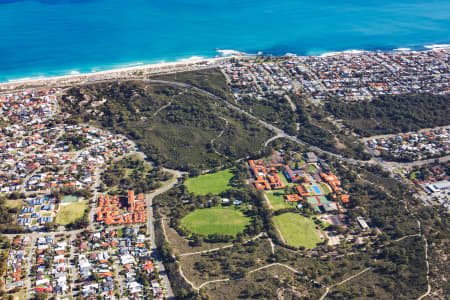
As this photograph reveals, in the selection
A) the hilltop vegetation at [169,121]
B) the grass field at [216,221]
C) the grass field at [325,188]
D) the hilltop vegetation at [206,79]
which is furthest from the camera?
the hilltop vegetation at [206,79]

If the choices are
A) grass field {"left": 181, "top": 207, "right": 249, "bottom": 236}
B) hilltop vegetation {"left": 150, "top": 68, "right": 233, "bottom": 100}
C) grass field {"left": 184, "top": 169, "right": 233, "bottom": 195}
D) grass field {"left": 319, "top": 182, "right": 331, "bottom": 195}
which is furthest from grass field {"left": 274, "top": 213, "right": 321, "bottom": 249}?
hilltop vegetation {"left": 150, "top": 68, "right": 233, "bottom": 100}

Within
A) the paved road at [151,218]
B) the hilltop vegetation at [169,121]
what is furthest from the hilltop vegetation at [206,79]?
the paved road at [151,218]

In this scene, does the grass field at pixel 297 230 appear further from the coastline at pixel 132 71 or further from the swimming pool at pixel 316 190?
the coastline at pixel 132 71

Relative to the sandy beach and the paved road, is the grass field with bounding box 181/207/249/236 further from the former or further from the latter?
the sandy beach

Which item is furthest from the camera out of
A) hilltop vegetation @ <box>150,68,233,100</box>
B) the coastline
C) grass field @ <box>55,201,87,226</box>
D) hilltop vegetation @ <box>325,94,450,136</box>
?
hilltop vegetation @ <box>150,68,233,100</box>

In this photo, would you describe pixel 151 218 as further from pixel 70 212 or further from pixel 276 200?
pixel 276 200

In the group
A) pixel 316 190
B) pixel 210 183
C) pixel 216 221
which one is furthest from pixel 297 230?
pixel 210 183
